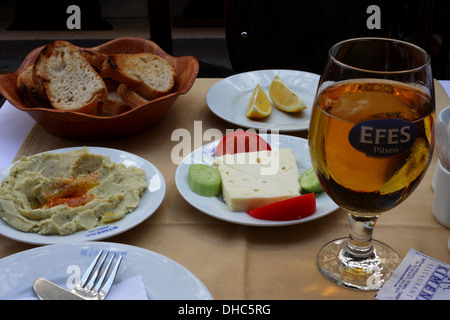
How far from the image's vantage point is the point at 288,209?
88 cm

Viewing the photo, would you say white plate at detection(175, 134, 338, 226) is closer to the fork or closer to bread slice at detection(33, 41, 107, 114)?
the fork

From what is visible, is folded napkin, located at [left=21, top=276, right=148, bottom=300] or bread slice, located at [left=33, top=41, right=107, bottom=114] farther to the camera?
bread slice, located at [left=33, top=41, right=107, bottom=114]

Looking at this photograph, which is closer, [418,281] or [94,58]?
[418,281]

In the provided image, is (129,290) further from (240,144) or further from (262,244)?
(240,144)

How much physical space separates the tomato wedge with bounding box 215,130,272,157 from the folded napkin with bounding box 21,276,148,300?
447 millimetres

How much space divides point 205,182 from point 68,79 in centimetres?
59

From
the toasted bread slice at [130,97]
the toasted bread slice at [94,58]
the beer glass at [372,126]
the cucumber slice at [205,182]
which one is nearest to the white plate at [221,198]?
the cucumber slice at [205,182]

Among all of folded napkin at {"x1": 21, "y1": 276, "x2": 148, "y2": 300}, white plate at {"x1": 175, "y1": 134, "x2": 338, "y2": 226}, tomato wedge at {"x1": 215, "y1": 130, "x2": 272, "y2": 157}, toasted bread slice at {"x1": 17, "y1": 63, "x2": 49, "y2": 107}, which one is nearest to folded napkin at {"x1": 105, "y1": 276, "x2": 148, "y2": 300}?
folded napkin at {"x1": 21, "y1": 276, "x2": 148, "y2": 300}

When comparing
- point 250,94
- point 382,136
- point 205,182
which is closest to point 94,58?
point 250,94

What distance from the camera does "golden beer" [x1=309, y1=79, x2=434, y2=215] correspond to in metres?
0.67

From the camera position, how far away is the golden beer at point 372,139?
671 millimetres

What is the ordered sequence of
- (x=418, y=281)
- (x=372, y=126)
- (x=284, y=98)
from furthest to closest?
(x=284, y=98) → (x=418, y=281) → (x=372, y=126)
